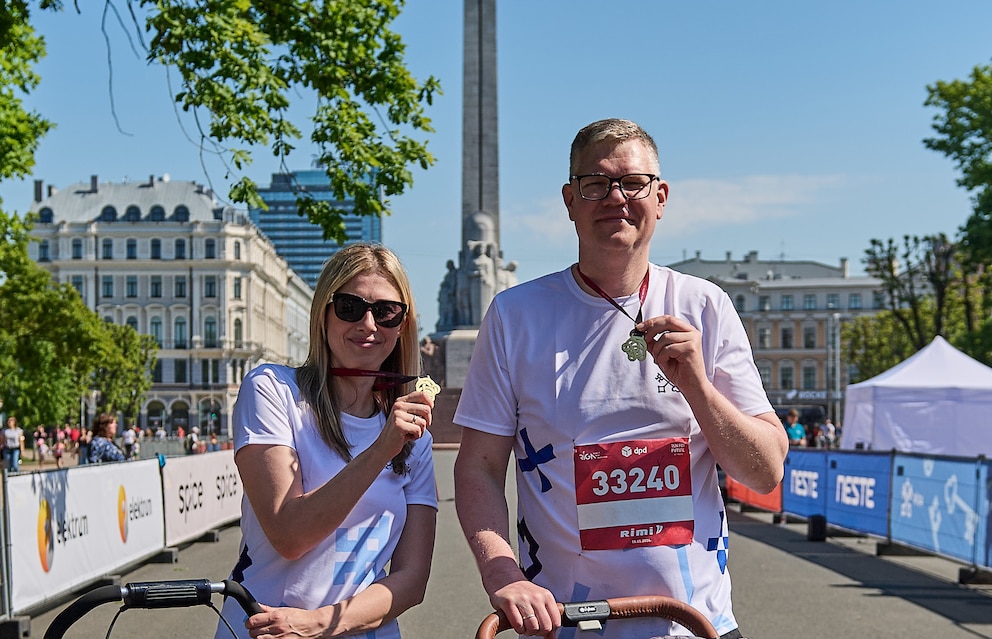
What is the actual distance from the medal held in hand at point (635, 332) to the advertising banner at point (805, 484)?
14.4 metres

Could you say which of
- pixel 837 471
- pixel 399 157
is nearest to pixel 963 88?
pixel 837 471

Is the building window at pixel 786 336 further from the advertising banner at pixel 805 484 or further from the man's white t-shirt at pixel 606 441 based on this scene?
the man's white t-shirt at pixel 606 441

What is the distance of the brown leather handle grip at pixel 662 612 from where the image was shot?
2918 millimetres

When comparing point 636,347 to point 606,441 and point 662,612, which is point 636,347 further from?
point 662,612

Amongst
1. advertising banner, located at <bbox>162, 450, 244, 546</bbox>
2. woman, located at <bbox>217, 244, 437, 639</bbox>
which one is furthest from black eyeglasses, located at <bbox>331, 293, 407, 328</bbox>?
advertising banner, located at <bbox>162, 450, 244, 546</bbox>

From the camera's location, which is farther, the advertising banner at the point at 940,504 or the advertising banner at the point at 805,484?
the advertising banner at the point at 805,484

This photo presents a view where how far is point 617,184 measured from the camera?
10.6ft

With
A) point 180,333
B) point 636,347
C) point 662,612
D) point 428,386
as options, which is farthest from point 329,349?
point 180,333

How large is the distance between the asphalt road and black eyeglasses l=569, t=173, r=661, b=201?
5934mm

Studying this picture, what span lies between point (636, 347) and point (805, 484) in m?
15.9

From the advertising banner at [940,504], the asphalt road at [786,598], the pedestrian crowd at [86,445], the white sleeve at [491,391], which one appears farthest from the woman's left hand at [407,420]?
the pedestrian crowd at [86,445]

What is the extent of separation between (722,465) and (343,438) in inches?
36.0

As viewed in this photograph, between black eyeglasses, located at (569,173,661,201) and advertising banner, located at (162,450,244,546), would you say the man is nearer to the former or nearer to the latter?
black eyeglasses, located at (569,173,661,201)

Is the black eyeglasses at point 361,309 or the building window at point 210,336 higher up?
the black eyeglasses at point 361,309
